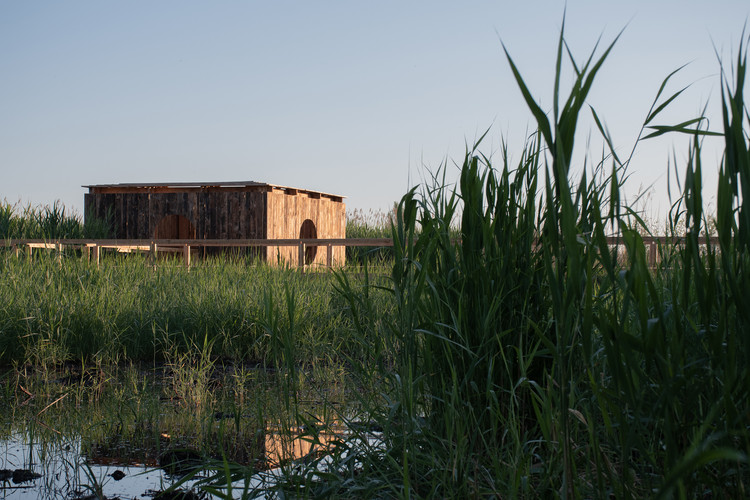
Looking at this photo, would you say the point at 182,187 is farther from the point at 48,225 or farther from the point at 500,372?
the point at 500,372

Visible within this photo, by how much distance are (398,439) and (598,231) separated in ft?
3.32

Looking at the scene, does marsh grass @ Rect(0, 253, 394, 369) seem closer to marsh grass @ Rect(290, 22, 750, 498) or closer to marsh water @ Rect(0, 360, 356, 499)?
marsh water @ Rect(0, 360, 356, 499)

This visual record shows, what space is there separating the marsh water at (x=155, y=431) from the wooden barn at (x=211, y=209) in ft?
29.4

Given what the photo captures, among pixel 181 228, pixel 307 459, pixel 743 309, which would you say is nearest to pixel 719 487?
pixel 743 309

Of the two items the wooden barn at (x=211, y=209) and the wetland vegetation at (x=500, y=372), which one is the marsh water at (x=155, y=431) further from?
the wooden barn at (x=211, y=209)

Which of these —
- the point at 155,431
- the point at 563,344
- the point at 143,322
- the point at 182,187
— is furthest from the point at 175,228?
the point at 563,344

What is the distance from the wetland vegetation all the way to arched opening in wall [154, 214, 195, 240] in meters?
11.1

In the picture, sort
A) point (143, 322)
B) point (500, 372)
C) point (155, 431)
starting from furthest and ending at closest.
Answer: point (143, 322)
point (155, 431)
point (500, 372)

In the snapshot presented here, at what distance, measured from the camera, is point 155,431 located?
8.42 feet

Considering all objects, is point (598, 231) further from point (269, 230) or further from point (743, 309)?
point (269, 230)

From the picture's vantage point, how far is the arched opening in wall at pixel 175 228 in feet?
50.6

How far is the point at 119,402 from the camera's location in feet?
10.5

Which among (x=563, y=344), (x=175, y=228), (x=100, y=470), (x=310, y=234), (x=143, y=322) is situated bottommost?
(x=100, y=470)

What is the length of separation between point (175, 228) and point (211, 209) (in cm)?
359
